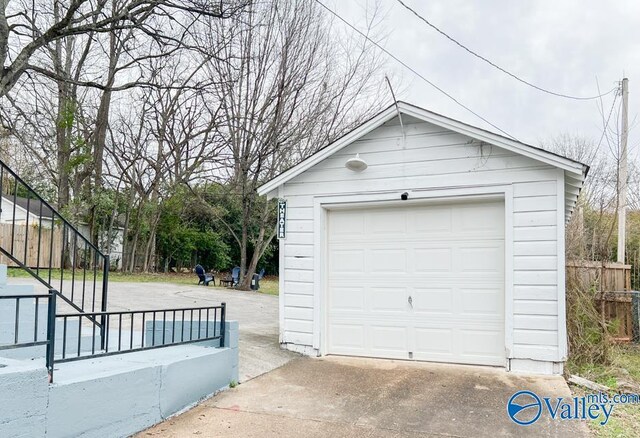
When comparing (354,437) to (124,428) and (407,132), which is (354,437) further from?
(407,132)

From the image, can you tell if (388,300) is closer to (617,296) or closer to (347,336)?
(347,336)

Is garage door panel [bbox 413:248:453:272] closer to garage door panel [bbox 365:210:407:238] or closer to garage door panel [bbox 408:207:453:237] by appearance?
garage door panel [bbox 408:207:453:237]

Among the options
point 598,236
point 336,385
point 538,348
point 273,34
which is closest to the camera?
point 336,385

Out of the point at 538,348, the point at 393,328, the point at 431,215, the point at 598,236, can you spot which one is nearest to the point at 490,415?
the point at 538,348

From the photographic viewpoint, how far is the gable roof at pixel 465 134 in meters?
6.02

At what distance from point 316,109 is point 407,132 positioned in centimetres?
1079

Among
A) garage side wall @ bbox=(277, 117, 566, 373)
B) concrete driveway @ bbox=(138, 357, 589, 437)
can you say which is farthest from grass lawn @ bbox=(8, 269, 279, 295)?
concrete driveway @ bbox=(138, 357, 589, 437)

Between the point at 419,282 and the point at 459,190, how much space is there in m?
1.36

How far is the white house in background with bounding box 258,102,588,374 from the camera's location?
6137 mm

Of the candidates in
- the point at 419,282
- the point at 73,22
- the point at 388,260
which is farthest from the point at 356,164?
the point at 73,22

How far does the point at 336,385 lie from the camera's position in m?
5.62

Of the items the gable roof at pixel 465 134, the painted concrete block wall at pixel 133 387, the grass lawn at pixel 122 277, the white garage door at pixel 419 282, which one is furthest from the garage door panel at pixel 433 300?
the grass lawn at pixel 122 277

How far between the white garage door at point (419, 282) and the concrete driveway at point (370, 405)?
1.46ft

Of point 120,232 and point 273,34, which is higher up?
point 273,34
